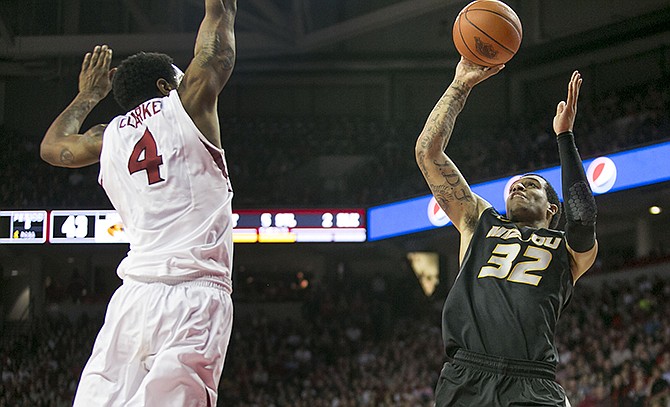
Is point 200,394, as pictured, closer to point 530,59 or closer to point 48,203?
point 48,203

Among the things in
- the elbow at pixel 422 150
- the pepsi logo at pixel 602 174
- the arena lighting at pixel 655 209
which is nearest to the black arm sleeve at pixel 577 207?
the elbow at pixel 422 150

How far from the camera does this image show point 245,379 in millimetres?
17641

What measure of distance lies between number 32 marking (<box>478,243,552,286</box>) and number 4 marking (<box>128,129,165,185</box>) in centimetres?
151

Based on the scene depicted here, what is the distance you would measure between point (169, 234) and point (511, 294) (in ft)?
4.85

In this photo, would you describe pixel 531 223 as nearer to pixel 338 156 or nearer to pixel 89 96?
pixel 89 96

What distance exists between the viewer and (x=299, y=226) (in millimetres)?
15945

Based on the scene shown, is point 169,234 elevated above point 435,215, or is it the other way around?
point 435,215

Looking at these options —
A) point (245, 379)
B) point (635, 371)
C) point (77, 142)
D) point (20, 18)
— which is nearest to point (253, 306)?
point (245, 379)

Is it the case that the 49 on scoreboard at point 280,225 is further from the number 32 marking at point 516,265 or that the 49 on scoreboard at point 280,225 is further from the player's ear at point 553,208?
the number 32 marking at point 516,265

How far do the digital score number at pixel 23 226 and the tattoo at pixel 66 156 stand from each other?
12857 mm

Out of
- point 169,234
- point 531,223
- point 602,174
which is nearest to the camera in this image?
point 169,234

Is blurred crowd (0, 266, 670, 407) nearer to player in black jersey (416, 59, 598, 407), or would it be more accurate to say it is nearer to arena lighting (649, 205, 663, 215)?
arena lighting (649, 205, 663, 215)

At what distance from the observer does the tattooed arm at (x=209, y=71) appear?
2.90 meters

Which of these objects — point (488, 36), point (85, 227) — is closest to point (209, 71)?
point (488, 36)
